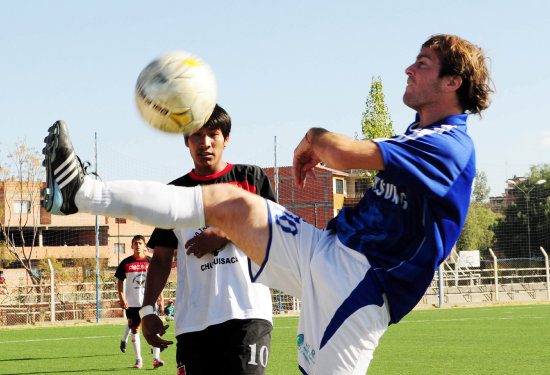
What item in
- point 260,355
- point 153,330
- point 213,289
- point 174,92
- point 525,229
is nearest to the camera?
point 174,92

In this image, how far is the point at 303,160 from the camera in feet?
11.8

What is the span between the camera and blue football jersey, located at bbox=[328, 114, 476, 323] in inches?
123

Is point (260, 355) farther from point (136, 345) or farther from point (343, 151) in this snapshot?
point (136, 345)

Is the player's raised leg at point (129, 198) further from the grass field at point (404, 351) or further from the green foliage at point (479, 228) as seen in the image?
the green foliage at point (479, 228)

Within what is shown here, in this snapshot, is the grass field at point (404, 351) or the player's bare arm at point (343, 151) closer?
the player's bare arm at point (343, 151)

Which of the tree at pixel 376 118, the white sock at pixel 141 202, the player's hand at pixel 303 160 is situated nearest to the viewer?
the white sock at pixel 141 202

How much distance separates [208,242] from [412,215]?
1381 mm

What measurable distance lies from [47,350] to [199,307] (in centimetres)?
981

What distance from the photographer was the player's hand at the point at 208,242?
4090 millimetres

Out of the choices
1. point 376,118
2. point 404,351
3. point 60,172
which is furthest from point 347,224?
point 376,118

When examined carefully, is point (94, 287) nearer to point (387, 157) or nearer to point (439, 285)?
point (439, 285)

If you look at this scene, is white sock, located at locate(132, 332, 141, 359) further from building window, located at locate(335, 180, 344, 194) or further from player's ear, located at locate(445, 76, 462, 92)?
building window, located at locate(335, 180, 344, 194)

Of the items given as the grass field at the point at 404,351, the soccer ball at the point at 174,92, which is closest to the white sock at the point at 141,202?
the soccer ball at the point at 174,92

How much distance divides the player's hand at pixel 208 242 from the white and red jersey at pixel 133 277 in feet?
28.6
